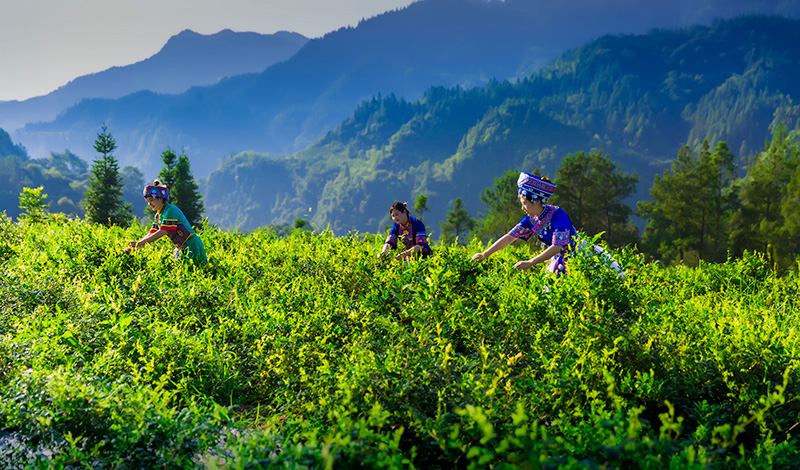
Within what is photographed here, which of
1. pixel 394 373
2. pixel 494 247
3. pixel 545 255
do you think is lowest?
pixel 394 373

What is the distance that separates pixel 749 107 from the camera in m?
198

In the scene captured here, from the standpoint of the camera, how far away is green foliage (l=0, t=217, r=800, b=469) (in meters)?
2.71

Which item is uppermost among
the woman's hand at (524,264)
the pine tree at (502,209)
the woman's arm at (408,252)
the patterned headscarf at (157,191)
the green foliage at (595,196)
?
the pine tree at (502,209)

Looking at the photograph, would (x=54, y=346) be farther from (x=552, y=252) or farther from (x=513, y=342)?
(x=552, y=252)

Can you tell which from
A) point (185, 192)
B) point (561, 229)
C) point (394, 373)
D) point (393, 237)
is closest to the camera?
point (394, 373)

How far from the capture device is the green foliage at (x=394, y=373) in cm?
271

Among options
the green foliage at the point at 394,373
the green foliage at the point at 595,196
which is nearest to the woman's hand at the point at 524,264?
the green foliage at the point at 394,373

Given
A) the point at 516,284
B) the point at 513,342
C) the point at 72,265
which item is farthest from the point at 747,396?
the point at 72,265

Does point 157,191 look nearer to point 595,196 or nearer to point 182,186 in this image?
point 182,186

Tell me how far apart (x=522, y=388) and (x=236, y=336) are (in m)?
2.65

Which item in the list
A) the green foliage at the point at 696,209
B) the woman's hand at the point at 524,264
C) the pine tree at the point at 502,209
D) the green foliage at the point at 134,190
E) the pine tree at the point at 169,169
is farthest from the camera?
the green foliage at the point at 134,190

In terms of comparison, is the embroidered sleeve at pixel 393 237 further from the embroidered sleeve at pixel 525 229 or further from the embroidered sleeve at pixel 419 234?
the embroidered sleeve at pixel 525 229

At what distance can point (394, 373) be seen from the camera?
3.28 m

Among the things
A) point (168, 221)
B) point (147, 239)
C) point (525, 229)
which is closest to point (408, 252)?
point (525, 229)
